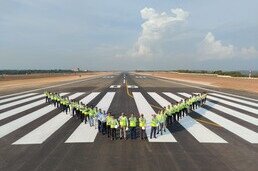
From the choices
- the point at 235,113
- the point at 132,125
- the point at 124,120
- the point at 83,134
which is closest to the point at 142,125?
the point at 132,125

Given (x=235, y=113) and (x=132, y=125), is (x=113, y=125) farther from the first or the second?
(x=235, y=113)

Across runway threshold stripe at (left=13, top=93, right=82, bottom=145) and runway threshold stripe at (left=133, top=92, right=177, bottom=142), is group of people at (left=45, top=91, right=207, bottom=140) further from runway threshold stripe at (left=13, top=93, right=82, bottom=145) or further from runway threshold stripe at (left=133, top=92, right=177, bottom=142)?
runway threshold stripe at (left=13, top=93, right=82, bottom=145)

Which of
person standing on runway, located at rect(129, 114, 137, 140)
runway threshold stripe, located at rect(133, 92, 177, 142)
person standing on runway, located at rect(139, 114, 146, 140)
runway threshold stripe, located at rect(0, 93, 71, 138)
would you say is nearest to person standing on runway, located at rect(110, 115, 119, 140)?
person standing on runway, located at rect(129, 114, 137, 140)

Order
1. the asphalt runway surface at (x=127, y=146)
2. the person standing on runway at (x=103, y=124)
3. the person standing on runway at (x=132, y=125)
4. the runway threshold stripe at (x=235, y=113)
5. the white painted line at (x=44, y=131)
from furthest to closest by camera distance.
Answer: the runway threshold stripe at (x=235, y=113), the person standing on runway at (x=103, y=124), the person standing on runway at (x=132, y=125), the white painted line at (x=44, y=131), the asphalt runway surface at (x=127, y=146)

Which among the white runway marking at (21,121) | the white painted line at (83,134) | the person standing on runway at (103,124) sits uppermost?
the person standing on runway at (103,124)

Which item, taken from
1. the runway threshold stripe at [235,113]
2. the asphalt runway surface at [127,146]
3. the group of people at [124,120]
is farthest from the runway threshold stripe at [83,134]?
the runway threshold stripe at [235,113]

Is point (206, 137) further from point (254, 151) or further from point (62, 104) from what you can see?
point (62, 104)

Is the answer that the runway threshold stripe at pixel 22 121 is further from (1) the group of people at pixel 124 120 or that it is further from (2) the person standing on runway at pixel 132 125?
(2) the person standing on runway at pixel 132 125
